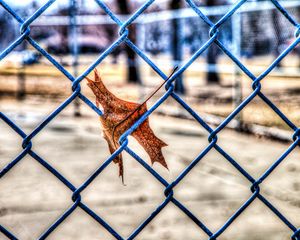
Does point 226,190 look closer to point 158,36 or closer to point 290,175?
point 290,175

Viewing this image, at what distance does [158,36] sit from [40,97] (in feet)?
9.40

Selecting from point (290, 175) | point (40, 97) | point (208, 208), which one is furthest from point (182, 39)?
point (208, 208)

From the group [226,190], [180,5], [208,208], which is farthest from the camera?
[180,5]

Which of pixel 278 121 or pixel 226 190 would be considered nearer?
pixel 226 190

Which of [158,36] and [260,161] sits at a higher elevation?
[158,36]

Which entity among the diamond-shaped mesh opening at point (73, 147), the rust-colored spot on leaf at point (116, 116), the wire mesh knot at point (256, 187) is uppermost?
the rust-colored spot on leaf at point (116, 116)

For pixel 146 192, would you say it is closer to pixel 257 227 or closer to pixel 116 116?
pixel 257 227

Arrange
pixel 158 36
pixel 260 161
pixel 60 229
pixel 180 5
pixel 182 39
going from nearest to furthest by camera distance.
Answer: pixel 60 229 → pixel 260 161 → pixel 182 39 → pixel 158 36 → pixel 180 5

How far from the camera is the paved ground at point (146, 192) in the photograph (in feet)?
8.77

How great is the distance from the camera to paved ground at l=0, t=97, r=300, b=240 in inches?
105

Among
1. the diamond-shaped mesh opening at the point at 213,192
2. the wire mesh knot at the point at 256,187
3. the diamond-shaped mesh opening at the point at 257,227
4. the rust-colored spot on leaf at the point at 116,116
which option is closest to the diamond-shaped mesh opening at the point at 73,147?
the diamond-shaped mesh opening at the point at 213,192

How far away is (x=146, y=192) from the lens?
10.9 ft

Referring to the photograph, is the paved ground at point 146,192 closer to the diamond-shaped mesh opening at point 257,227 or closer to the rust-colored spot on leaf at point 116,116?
the diamond-shaped mesh opening at point 257,227

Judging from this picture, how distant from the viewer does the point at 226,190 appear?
3.39 m
